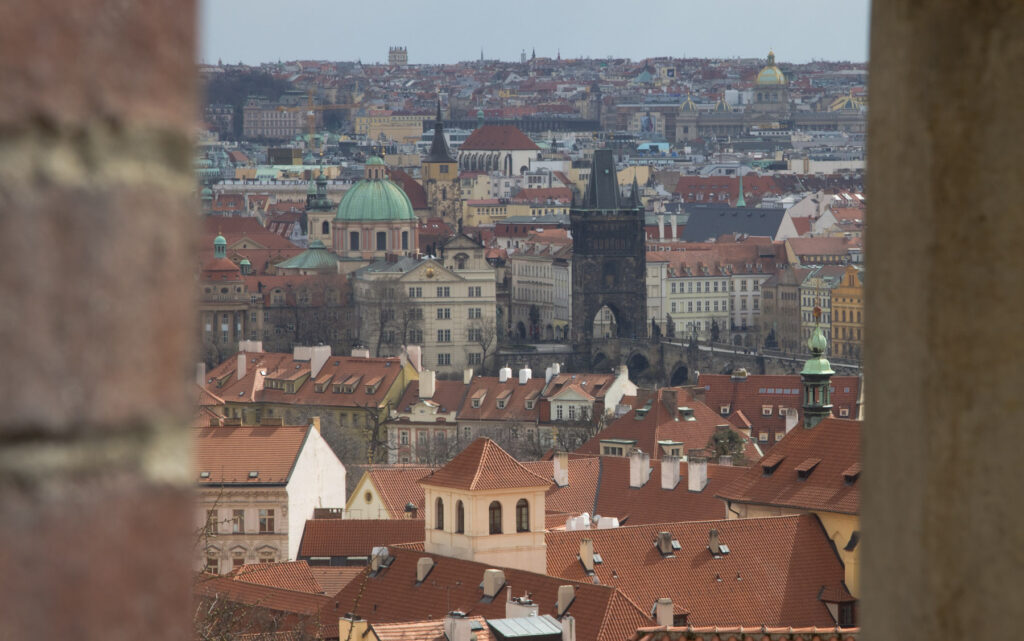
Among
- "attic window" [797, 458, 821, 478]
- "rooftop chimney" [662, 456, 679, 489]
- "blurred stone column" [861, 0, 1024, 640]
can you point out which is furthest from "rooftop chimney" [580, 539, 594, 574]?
"blurred stone column" [861, 0, 1024, 640]

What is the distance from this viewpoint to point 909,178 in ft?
6.35

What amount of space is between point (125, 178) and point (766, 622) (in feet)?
107

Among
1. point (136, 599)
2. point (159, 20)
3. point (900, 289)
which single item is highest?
point (159, 20)

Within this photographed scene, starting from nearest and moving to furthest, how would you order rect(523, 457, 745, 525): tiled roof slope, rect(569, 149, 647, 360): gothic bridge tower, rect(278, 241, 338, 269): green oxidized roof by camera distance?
rect(523, 457, 745, 525): tiled roof slope < rect(569, 149, 647, 360): gothic bridge tower < rect(278, 241, 338, 269): green oxidized roof

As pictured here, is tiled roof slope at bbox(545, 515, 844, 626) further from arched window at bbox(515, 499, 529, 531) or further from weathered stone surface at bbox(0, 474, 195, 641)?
weathered stone surface at bbox(0, 474, 195, 641)

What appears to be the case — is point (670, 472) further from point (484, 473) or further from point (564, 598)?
point (564, 598)

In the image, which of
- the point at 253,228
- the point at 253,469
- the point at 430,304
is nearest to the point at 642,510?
the point at 253,469

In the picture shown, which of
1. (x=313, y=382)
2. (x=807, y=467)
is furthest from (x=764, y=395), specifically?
(x=807, y=467)

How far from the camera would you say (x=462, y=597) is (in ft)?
105

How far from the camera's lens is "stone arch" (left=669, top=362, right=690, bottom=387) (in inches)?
4190

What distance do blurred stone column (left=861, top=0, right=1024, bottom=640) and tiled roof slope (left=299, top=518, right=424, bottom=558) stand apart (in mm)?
40515

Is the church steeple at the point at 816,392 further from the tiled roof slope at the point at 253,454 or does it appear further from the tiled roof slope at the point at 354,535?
the tiled roof slope at the point at 253,454

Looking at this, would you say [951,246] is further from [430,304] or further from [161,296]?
[430,304]

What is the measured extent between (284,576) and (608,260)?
78454mm
